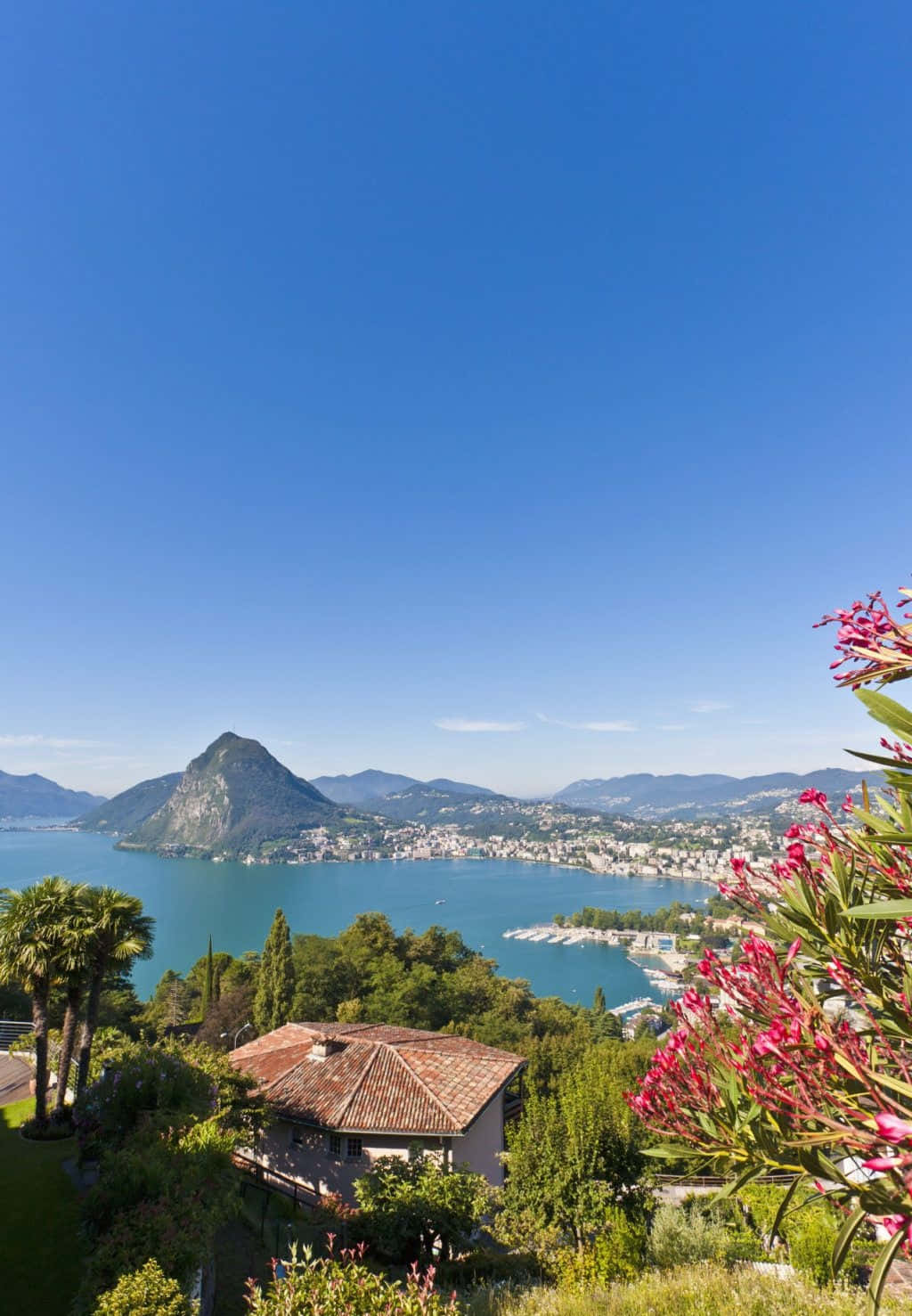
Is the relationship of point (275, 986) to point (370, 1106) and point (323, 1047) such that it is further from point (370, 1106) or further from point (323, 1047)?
point (370, 1106)

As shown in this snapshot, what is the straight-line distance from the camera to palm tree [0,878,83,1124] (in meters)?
12.4

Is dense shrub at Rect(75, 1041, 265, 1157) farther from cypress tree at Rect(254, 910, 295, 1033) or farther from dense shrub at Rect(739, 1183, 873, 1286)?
cypress tree at Rect(254, 910, 295, 1033)

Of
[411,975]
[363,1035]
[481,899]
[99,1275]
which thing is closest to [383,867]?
[481,899]

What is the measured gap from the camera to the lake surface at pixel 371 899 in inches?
3393

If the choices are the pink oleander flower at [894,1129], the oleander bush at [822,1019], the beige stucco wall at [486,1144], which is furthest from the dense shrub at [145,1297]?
the beige stucco wall at [486,1144]

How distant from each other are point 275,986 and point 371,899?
102 metres

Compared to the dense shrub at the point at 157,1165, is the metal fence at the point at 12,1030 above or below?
below

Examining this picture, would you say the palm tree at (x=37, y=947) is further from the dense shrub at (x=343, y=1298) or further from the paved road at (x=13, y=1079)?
the dense shrub at (x=343, y=1298)

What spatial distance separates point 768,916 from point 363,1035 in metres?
18.8

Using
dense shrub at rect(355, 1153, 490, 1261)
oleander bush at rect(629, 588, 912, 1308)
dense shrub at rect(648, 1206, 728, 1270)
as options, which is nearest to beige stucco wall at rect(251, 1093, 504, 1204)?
dense shrub at rect(355, 1153, 490, 1261)

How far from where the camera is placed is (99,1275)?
6203 mm

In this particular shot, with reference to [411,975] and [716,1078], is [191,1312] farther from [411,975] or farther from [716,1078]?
[411,975]

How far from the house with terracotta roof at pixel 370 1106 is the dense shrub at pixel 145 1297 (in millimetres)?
8188

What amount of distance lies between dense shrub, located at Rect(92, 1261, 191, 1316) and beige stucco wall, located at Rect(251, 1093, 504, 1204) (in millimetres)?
8489
